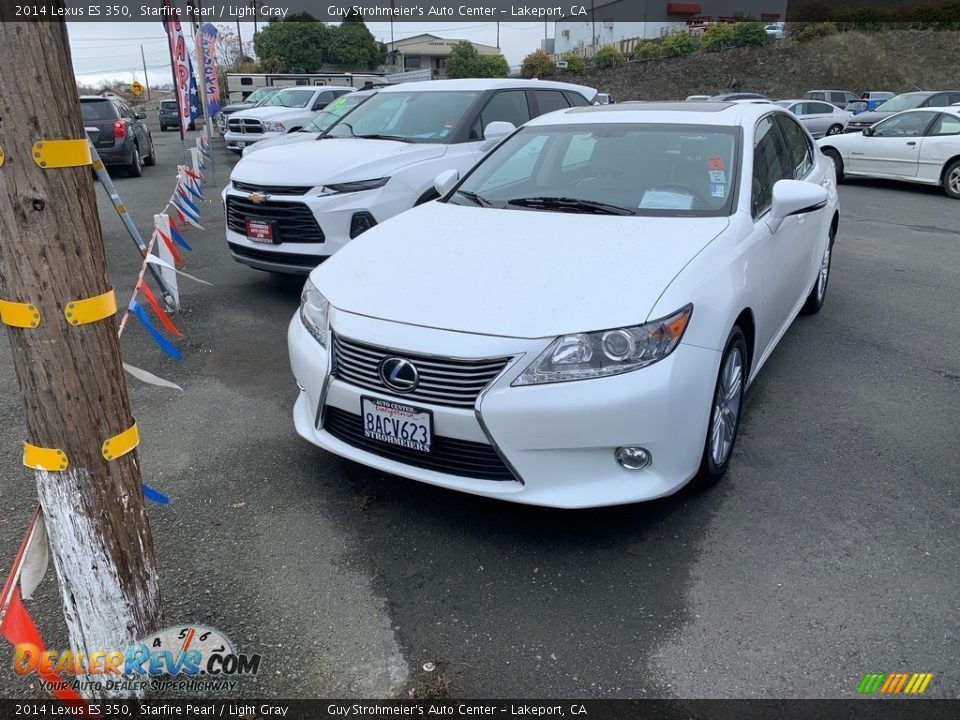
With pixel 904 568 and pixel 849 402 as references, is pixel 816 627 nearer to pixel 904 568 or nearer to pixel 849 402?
pixel 904 568

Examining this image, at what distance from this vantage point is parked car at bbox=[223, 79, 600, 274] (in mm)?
6160

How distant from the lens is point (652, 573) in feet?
9.90

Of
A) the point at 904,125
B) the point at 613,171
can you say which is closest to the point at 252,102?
the point at 904,125

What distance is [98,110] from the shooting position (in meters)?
14.9

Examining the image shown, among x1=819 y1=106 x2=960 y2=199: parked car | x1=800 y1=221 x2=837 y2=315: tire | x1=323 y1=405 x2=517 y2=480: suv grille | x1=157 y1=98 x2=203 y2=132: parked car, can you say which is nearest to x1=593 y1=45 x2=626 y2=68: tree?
x1=157 y1=98 x2=203 y2=132: parked car

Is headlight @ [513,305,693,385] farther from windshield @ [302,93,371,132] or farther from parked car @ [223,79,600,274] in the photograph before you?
windshield @ [302,93,371,132]

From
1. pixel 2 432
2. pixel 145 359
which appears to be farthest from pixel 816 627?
pixel 145 359

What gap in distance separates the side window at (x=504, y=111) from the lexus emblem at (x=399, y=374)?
4633mm

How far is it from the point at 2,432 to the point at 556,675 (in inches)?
133

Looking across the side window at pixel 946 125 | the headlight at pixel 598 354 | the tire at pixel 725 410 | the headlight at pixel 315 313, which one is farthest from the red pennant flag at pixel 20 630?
the side window at pixel 946 125

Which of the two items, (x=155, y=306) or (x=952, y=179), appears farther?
(x=952, y=179)

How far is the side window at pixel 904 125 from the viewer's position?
43.3ft

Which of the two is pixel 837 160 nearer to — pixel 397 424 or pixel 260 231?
pixel 260 231

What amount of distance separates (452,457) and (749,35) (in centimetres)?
5110
